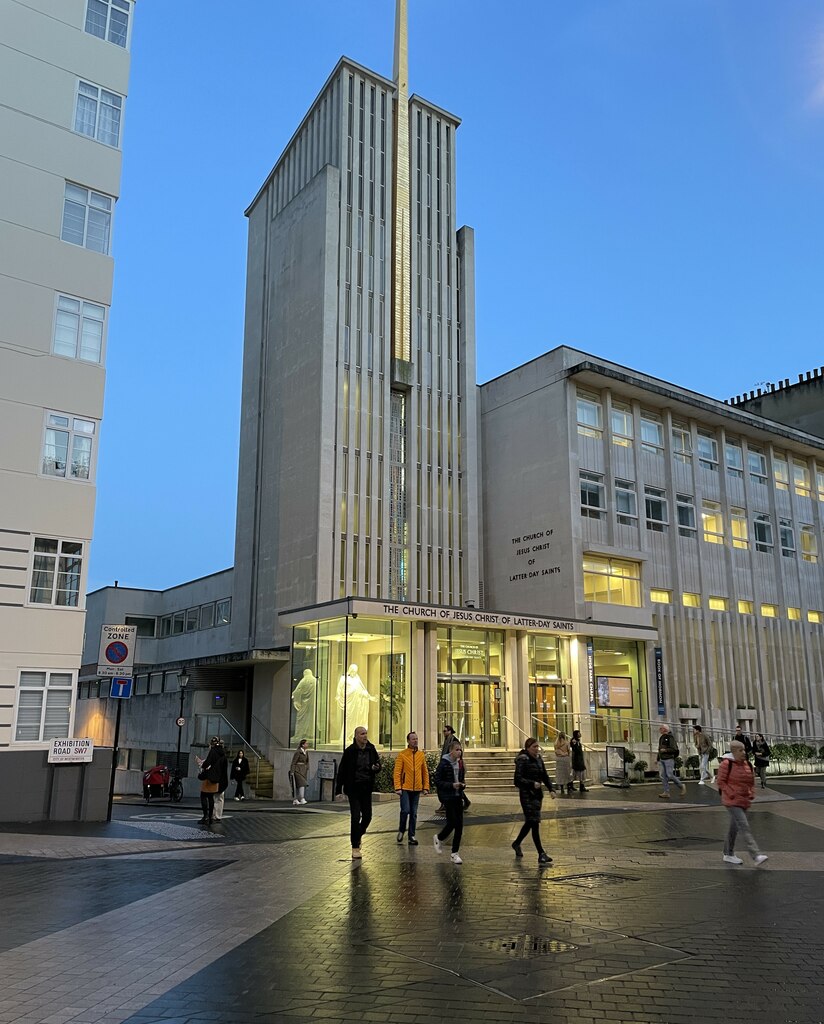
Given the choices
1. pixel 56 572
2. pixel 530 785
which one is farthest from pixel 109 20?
pixel 530 785

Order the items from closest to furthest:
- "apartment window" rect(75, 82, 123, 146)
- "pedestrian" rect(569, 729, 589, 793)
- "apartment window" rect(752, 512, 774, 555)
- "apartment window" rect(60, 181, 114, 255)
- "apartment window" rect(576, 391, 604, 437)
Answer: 1. "apartment window" rect(60, 181, 114, 255)
2. "apartment window" rect(75, 82, 123, 146)
3. "pedestrian" rect(569, 729, 589, 793)
4. "apartment window" rect(576, 391, 604, 437)
5. "apartment window" rect(752, 512, 774, 555)

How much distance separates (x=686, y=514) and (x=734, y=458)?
17.4 ft

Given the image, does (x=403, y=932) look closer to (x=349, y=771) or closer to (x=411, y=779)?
(x=349, y=771)

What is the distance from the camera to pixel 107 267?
19.6 meters

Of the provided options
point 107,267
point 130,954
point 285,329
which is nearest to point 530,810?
point 130,954

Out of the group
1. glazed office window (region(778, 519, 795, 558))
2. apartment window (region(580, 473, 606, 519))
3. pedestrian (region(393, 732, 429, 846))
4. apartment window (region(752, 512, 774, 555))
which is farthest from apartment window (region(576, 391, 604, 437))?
pedestrian (region(393, 732, 429, 846))

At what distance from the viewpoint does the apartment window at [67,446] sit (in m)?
18.1

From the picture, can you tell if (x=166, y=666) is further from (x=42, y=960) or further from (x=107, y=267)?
(x=42, y=960)

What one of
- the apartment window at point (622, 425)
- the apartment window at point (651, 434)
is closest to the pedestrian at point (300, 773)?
the apartment window at point (622, 425)

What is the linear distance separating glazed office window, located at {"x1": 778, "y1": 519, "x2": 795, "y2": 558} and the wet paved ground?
106 feet

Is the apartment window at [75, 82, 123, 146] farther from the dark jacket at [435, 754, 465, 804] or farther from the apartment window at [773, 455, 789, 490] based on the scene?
the apartment window at [773, 455, 789, 490]

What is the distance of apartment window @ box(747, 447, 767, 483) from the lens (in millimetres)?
43438

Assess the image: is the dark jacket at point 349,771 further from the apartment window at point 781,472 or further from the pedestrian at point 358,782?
the apartment window at point 781,472

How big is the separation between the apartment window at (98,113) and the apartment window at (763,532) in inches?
1320
